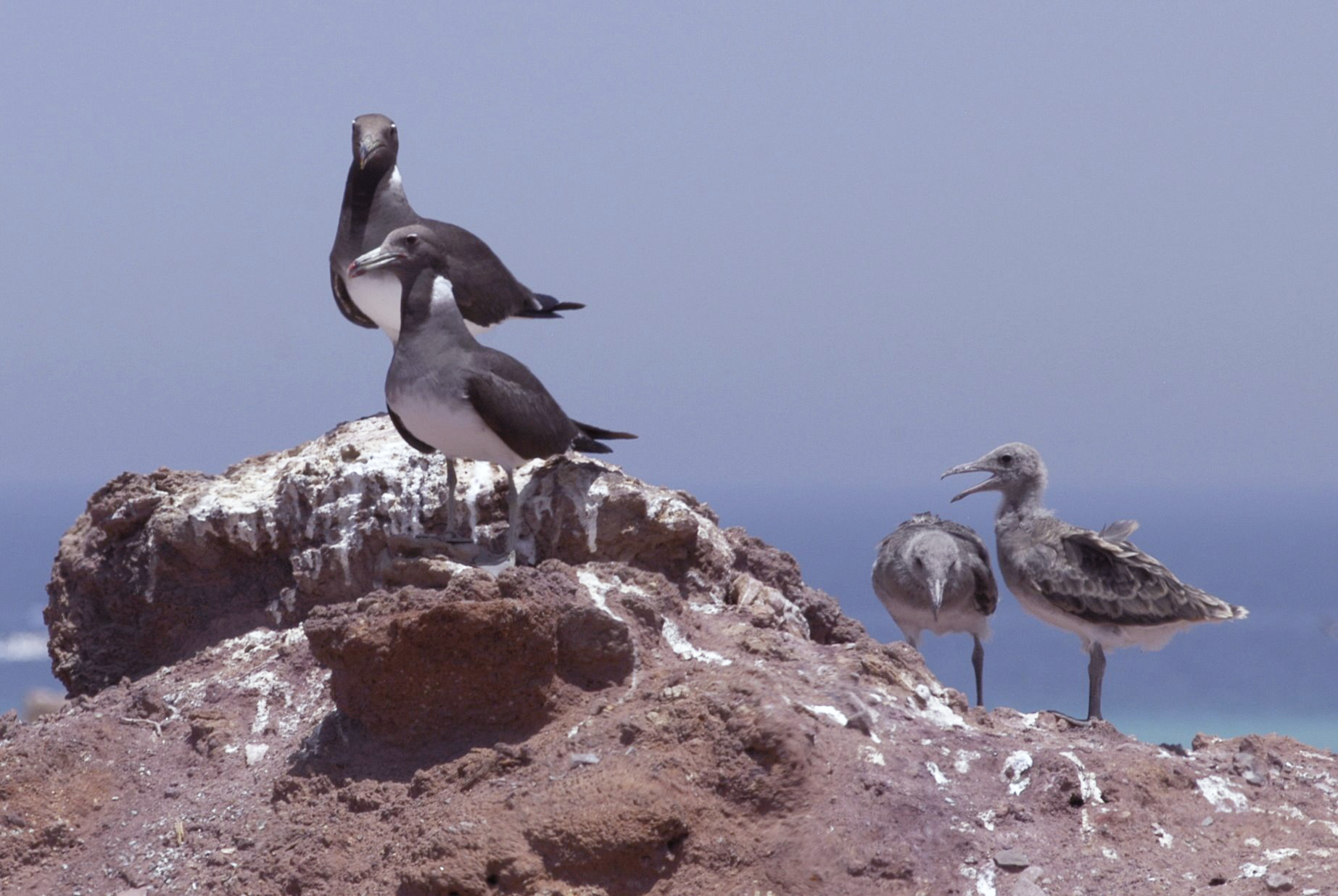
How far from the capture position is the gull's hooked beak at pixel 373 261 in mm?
7168

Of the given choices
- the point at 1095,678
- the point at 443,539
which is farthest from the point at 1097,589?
the point at 443,539

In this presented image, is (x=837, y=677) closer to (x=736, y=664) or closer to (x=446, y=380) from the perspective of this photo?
(x=736, y=664)

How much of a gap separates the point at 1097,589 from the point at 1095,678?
0.50 metres

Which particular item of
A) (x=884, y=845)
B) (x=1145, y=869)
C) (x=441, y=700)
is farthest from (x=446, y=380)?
(x=1145, y=869)

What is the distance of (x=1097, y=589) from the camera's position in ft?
27.7

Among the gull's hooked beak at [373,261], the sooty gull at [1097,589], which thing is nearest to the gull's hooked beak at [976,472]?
the sooty gull at [1097,589]

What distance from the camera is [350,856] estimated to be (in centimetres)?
537

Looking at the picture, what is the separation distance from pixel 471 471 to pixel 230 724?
1.89 m

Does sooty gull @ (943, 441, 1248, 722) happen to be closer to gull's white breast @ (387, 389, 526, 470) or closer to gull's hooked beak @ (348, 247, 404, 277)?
gull's white breast @ (387, 389, 526, 470)

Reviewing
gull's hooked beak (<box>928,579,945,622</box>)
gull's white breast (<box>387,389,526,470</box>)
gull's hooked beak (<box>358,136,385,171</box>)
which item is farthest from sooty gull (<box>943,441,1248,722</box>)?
gull's hooked beak (<box>358,136,385,171</box>)

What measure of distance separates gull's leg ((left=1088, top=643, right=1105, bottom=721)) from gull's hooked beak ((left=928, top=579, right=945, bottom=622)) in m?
1.33

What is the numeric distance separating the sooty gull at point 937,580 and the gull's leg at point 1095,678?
1.34 metres

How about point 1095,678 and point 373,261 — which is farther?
point 1095,678

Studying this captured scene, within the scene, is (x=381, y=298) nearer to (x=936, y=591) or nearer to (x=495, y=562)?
(x=495, y=562)
